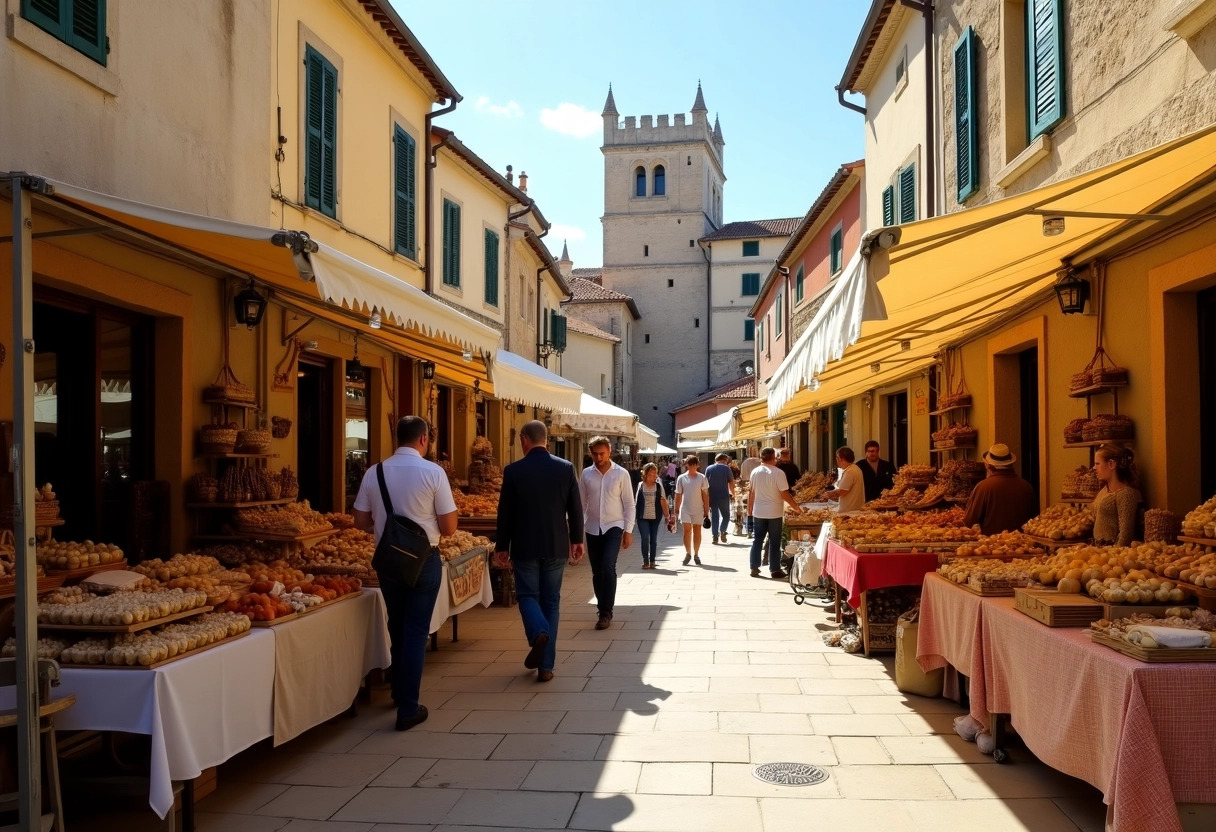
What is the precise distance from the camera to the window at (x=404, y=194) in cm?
1213

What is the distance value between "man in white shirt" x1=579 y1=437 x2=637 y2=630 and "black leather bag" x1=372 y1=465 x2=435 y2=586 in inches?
131

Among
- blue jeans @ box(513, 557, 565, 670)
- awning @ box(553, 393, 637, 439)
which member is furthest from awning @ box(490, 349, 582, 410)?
awning @ box(553, 393, 637, 439)

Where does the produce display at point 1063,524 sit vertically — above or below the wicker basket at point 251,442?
below

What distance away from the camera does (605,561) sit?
9195mm

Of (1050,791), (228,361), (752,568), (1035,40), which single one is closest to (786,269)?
(752,568)

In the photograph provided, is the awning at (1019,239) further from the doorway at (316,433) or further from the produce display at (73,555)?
the doorway at (316,433)

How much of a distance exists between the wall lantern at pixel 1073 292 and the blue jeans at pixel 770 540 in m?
6.37

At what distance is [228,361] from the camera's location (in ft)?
24.5

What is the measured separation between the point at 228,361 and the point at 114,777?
3.91 metres

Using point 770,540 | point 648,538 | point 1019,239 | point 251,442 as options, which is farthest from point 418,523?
point 648,538

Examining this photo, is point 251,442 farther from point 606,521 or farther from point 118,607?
point 606,521

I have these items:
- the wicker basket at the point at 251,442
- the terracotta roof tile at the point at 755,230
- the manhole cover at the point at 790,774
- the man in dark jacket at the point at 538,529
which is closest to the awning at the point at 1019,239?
the man in dark jacket at the point at 538,529

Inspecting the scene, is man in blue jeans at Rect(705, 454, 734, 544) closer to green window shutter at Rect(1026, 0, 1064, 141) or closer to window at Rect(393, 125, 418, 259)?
window at Rect(393, 125, 418, 259)

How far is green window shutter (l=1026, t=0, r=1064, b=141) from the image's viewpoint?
7.20m
